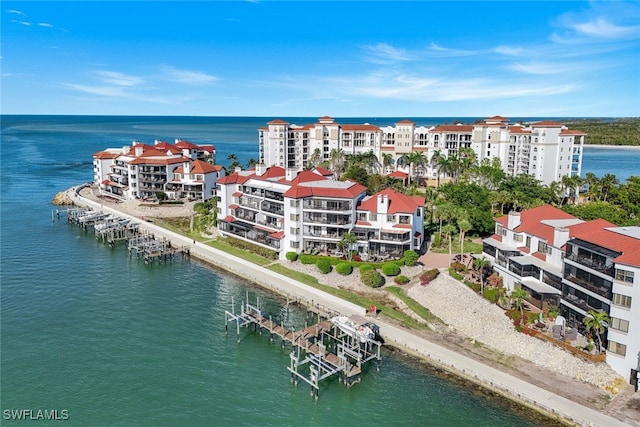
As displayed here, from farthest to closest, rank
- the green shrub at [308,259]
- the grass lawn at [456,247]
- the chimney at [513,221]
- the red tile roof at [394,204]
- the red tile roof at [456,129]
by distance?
the red tile roof at [456,129], the grass lawn at [456,247], the red tile roof at [394,204], the green shrub at [308,259], the chimney at [513,221]

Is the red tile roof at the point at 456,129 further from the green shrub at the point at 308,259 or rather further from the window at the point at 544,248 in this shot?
the window at the point at 544,248

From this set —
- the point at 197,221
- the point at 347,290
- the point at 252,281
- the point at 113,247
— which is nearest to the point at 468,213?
the point at 347,290

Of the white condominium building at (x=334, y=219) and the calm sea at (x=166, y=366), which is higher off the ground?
the white condominium building at (x=334, y=219)

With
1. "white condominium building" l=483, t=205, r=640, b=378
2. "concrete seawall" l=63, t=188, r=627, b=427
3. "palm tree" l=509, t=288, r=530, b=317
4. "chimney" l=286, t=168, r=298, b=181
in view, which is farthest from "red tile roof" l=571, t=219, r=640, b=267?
"chimney" l=286, t=168, r=298, b=181

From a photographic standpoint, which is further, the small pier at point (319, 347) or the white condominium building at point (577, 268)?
the small pier at point (319, 347)

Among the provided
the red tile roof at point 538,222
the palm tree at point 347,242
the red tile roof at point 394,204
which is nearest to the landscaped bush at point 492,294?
the red tile roof at point 538,222

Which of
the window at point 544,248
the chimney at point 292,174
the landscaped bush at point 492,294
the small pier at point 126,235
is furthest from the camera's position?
the chimney at point 292,174

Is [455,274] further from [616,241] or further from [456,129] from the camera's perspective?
[456,129]

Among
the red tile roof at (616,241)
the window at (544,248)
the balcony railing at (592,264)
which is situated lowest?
the window at (544,248)
